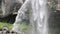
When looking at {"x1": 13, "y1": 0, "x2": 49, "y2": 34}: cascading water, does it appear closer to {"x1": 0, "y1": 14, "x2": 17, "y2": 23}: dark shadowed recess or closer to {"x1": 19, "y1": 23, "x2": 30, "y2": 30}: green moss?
{"x1": 19, "y1": 23, "x2": 30, "y2": 30}: green moss

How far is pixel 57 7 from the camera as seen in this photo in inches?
366

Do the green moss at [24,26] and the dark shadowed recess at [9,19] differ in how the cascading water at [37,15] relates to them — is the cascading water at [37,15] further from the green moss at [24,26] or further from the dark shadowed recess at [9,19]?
the dark shadowed recess at [9,19]

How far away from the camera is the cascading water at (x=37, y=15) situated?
25.3ft

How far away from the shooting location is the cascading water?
25.3 ft

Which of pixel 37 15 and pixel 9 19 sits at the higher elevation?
pixel 37 15

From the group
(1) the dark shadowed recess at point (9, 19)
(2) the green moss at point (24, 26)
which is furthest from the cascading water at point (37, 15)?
(1) the dark shadowed recess at point (9, 19)

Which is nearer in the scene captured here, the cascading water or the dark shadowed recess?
the cascading water

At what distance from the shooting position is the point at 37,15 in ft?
27.1

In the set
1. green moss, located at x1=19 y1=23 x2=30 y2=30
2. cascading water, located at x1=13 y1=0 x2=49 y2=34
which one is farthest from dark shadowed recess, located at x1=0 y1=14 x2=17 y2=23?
green moss, located at x1=19 y1=23 x2=30 y2=30

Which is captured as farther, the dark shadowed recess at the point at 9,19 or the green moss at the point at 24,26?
the dark shadowed recess at the point at 9,19

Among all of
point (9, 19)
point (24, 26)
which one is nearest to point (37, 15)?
point (24, 26)

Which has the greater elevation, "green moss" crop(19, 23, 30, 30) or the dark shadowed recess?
the dark shadowed recess

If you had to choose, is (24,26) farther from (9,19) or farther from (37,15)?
(9,19)

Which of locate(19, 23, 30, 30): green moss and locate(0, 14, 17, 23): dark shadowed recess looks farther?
locate(0, 14, 17, 23): dark shadowed recess
